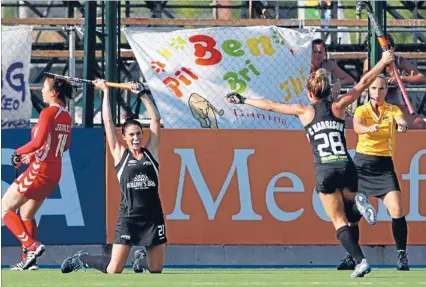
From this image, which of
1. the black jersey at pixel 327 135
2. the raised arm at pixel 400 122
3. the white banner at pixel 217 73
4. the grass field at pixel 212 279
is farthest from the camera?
the white banner at pixel 217 73

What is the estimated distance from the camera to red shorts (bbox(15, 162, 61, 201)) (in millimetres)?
13695

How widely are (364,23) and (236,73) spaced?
240 centimetres

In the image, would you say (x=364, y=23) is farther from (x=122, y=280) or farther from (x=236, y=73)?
(x=122, y=280)

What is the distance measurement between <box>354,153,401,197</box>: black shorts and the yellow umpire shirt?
0.25ft

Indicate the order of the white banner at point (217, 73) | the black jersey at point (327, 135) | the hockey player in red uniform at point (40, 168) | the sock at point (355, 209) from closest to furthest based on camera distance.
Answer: the black jersey at point (327, 135), the sock at point (355, 209), the hockey player in red uniform at point (40, 168), the white banner at point (217, 73)

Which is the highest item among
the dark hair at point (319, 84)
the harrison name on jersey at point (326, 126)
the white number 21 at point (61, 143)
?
the dark hair at point (319, 84)

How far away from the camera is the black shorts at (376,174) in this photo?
1361 cm

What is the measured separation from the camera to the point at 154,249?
12.5 meters

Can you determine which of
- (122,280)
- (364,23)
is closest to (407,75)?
(364,23)

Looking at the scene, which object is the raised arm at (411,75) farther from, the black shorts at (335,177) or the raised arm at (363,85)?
the black shorts at (335,177)

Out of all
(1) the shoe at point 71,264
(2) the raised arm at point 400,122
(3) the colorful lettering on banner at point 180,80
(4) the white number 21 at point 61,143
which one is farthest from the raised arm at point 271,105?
(3) the colorful lettering on banner at point 180,80

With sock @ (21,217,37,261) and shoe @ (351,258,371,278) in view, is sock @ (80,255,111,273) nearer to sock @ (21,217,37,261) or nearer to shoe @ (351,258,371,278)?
sock @ (21,217,37,261)

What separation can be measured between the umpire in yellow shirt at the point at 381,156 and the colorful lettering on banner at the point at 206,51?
Result: 233 centimetres

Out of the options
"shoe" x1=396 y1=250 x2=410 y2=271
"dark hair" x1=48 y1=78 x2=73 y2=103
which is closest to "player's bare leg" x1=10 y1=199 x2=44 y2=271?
"dark hair" x1=48 y1=78 x2=73 y2=103
